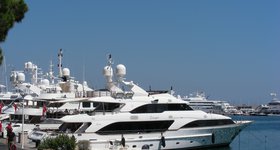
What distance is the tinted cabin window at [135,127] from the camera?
33094 mm

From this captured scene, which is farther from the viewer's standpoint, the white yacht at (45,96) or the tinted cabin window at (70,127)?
the white yacht at (45,96)

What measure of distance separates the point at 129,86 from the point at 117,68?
3725mm

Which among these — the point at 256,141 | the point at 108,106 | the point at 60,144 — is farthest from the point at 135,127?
the point at 256,141

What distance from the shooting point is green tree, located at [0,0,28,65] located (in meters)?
17.2

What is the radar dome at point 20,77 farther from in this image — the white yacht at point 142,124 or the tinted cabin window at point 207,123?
the tinted cabin window at point 207,123

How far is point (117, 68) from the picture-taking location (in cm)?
4184

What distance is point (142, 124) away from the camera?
1356 inches

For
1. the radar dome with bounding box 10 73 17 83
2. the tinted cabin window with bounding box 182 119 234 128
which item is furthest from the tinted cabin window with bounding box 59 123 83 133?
the radar dome with bounding box 10 73 17 83

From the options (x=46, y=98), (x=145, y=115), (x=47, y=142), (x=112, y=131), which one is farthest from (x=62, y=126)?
(x=46, y=98)

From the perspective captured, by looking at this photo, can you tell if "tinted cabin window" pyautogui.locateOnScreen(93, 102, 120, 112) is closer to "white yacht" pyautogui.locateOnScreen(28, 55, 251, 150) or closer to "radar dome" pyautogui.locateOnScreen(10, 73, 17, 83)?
"white yacht" pyautogui.locateOnScreen(28, 55, 251, 150)

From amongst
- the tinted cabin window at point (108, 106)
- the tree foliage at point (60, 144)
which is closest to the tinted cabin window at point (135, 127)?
the tinted cabin window at point (108, 106)

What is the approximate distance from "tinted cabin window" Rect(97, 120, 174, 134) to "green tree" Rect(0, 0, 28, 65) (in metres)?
15.5

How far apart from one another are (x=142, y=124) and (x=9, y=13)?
1850cm

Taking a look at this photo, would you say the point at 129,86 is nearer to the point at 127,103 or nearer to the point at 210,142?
the point at 127,103
